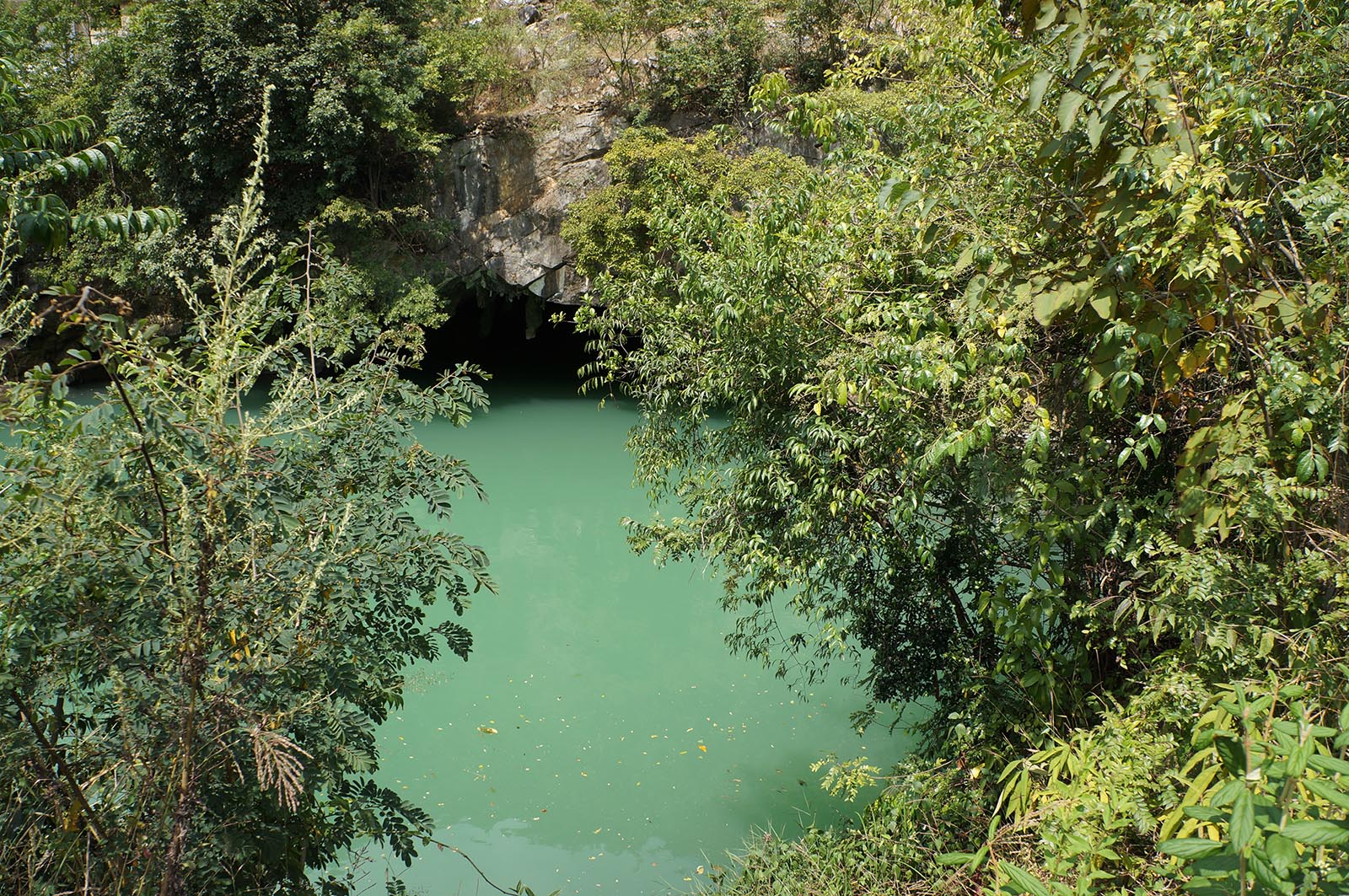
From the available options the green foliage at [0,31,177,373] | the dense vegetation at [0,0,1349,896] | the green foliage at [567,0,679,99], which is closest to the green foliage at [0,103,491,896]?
the dense vegetation at [0,0,1349,896]

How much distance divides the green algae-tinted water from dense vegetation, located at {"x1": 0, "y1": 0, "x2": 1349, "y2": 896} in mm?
680

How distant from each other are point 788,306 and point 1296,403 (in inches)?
78.0

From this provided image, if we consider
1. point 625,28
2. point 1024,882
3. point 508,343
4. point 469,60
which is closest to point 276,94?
point 469,60

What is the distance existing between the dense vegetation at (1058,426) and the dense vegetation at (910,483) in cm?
2

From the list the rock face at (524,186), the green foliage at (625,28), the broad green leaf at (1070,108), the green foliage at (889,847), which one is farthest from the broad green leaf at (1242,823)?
the green foliage at (625,28)

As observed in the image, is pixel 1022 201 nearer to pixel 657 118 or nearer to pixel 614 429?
pixel 614 429

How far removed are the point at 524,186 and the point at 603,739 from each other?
8.62m

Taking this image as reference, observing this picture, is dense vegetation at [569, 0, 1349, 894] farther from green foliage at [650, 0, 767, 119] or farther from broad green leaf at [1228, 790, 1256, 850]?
green foliage at [650, 0, 767, 119]

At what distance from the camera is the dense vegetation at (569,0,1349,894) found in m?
2.18

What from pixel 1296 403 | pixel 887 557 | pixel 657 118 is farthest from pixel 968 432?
pixel 657 118

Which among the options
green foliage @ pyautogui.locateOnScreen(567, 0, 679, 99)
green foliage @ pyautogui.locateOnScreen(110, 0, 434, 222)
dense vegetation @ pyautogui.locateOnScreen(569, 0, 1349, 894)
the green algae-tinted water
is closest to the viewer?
dense vegetation @ pyautogui.locateOnScreen(569, 0, 1349, 894)

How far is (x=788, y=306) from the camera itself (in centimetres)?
388

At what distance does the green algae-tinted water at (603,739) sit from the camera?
4.46m

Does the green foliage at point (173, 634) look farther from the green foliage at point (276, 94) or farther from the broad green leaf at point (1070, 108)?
the green foliage at point (276, 94)
